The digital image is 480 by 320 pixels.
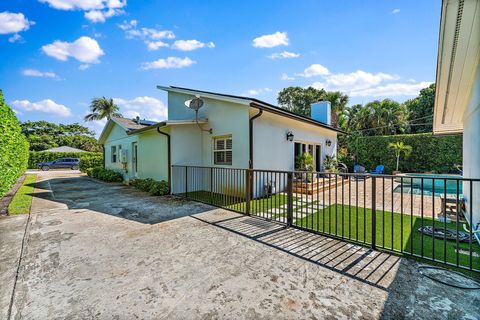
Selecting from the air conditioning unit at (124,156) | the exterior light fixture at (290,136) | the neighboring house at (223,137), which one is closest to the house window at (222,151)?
the neighboring house at (223,137)

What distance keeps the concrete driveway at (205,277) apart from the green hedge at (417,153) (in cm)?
1662

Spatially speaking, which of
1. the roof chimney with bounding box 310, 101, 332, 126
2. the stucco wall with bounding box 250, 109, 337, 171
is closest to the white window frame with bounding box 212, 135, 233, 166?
the stucco wall with bounding box 250, 109, 337, 171

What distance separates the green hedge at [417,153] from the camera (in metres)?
14.7

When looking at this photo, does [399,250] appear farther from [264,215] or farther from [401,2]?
[401,2]

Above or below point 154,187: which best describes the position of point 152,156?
above

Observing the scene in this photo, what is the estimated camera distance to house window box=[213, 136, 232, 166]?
28.9 ft

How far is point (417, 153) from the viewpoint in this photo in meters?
16.0

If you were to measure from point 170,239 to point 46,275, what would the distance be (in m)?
1.81

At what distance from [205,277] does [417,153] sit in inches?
753

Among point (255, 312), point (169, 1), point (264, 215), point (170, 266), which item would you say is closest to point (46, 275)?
point (170, 266)

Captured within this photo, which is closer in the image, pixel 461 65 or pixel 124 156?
pixel 461 65

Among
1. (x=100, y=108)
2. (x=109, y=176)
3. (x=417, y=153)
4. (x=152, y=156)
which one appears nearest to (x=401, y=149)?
(x=417, y=153)

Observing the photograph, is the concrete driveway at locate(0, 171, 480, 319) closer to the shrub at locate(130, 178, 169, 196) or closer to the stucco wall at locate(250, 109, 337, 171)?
the shrub at locate(130, 178, 169, 196)

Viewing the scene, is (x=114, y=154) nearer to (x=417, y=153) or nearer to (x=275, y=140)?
(x=275, y=140)
